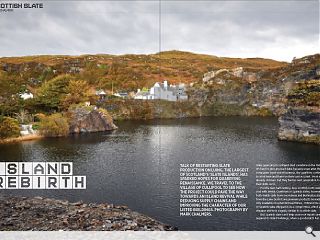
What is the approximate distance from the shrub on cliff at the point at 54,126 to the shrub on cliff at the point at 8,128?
4753 mm

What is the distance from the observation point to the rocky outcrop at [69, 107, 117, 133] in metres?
63.8

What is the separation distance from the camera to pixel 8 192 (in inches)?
1172

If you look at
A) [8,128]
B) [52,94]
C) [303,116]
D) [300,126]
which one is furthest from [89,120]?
[303,116]

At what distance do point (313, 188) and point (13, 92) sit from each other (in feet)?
160

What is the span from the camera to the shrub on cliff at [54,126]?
56.8 metres

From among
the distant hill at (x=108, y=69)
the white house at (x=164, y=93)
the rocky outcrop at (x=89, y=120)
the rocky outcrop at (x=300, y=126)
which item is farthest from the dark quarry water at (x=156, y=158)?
the distant hill at (x=108, y=69)

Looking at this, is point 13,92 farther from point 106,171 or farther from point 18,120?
point 106,171

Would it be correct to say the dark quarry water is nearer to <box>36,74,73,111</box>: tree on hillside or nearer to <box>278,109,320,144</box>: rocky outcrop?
<box>278,109,320,144</box>: rocky outcrop

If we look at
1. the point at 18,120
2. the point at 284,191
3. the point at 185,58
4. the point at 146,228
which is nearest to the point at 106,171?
the point at 146,228

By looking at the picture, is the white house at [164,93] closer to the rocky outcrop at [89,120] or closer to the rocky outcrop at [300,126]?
the rocky outcrop at [89,120]

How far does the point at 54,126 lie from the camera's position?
57.6m

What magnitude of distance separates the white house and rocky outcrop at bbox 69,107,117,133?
1528 cm

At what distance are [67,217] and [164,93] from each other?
6483cm

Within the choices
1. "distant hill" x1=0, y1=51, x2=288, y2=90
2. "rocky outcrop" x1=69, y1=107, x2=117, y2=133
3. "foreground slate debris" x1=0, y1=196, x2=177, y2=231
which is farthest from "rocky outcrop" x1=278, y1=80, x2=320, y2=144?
"foreground slate debris" x1=0, y1=196, x2=177, y2=231
